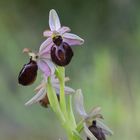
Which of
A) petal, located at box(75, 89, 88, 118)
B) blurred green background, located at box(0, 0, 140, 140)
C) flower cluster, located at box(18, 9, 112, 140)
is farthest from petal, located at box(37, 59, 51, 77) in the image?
blurred green background, located at box(0, 0, 140, 140)

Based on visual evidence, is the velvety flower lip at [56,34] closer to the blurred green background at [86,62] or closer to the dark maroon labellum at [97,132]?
the dark maroon labellum at [97,132]

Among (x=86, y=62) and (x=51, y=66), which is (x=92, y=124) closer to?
(x=51, y=66)

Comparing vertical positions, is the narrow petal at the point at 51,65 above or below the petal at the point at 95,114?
above

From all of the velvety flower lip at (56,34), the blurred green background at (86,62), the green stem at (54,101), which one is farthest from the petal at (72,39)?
the blurred green background at (86,62)

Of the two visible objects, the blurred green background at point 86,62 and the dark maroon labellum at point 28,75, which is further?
the blurred green background at point 86,62

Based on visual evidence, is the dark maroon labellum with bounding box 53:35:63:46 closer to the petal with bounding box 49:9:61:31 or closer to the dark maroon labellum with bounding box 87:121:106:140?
the petal with bounding box 49:9:61:31
